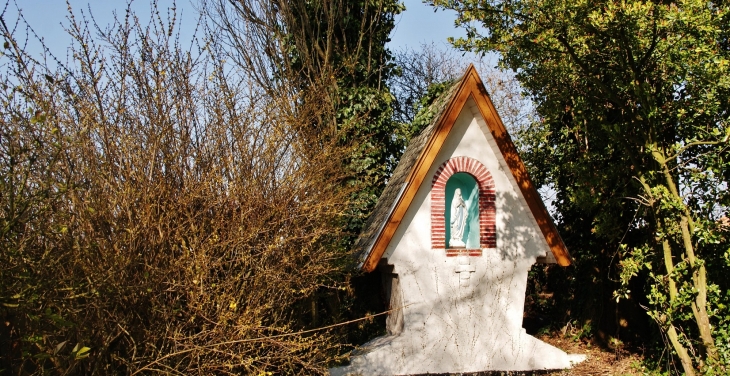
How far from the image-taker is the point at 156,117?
6.50 meters

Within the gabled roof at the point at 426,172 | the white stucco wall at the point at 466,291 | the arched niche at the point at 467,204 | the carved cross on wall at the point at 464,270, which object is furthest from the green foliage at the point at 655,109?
the carved cross on wall at the point at 464,270

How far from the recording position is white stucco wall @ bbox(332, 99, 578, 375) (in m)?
9.01

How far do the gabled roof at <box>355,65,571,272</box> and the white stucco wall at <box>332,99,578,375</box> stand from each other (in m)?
0.16

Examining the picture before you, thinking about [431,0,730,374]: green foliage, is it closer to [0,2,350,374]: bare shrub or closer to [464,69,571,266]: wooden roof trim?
[464,69,571,266]: wooden roof trim

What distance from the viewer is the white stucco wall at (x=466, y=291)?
355 inches

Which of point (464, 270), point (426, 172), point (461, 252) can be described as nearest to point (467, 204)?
point (461, 252)

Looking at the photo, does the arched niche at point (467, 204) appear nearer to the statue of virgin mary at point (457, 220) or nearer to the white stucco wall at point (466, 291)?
the statue of virgin mary at point (457, 220)

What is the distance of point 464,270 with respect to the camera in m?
9.34

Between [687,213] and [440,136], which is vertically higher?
[440,136]

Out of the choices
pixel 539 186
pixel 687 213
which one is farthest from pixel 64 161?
pixel 539 186

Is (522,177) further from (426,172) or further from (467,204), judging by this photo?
(426,172)

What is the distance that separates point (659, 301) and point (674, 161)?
1.94 meters

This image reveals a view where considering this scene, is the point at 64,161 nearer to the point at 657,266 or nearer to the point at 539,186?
the point at 657,266

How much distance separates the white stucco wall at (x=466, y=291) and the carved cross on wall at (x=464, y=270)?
2cm
